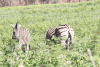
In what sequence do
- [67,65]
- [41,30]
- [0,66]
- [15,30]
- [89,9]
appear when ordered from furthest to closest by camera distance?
[89,9] → [41,30] → [15,30] → [67,65] → [0,66]

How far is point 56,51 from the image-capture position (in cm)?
306

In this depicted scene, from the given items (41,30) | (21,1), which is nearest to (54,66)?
(41,30)

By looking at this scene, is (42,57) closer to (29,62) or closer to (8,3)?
(29,62)

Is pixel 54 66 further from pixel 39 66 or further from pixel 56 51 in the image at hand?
pixel 56 51

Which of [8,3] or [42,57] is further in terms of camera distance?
[8,3]

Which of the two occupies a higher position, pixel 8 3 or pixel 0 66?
pixel 8 3

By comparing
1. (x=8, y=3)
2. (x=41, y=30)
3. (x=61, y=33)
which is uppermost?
(x=8, y=3)

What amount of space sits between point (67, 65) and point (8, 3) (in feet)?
187

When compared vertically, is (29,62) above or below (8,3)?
below

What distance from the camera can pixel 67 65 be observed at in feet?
8.95

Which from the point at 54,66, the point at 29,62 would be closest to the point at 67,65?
the point at 54,66

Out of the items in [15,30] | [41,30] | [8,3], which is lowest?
[41,30]

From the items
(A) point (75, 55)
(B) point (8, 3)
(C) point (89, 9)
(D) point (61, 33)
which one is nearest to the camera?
(A) point (75, 55)

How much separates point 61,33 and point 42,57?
2.05 meters
